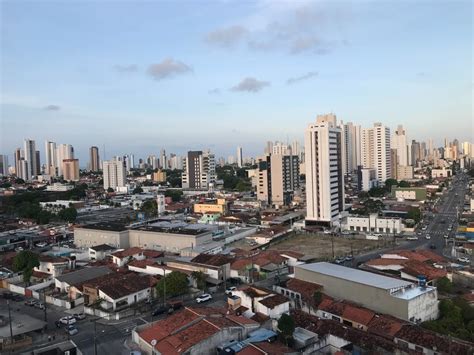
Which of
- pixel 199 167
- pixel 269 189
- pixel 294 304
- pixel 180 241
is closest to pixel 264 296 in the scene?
pixel 294 304

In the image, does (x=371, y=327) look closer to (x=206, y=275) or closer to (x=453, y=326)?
(x=453, y=326)

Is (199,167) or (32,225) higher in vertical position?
(199,167)

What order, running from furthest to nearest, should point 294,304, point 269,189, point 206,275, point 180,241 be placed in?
point 269,189
point 180,241
point 206,275
point 294,304

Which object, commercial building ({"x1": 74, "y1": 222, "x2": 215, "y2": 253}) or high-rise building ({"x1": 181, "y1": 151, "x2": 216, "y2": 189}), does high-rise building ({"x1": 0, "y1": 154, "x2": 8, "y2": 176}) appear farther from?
commercial building ({"x1": 74, "y1": 222, "x2": 215, "y2": 253})

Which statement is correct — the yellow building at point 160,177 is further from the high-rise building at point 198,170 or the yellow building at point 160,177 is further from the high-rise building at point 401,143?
the high-rise building at point 401,143

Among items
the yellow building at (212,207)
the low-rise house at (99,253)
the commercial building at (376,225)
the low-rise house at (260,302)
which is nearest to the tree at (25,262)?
the low-rise house at (99,253)
